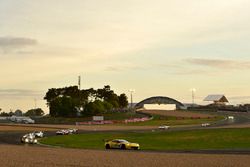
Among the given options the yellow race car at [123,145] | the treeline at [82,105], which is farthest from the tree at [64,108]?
the yellow race car at [123,145]

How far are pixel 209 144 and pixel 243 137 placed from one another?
631 centimetres

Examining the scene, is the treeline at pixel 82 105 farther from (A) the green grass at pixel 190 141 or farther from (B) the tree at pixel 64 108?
(A) the green grass at pixel 190 141

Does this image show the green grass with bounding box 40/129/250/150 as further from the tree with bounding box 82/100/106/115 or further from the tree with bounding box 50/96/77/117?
the tree with bounding box 50/96/77/117

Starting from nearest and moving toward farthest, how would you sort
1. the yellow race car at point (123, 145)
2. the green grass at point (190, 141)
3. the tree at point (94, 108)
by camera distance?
the yellow race car at point (123, 145), the green grass at point (190, 141), the tree at point (94, 108)

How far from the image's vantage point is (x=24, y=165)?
91.3 feet

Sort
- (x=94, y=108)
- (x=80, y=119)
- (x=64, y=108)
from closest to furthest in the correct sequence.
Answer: (x=80, y=119)
(x=94, y=108)
(x=64, y=108)

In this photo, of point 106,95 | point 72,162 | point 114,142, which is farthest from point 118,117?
point 72,162

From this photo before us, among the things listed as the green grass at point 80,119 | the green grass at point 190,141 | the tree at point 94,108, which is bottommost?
the green grass at point 190,141

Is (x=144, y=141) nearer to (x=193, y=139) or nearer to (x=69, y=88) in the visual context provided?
(x=193, y=139)

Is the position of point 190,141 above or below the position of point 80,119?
below

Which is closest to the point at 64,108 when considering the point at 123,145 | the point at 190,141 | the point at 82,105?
the point at 82,105

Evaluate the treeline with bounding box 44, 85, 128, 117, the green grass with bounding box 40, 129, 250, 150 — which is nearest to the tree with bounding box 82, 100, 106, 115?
the treeline with bounding box 44, 85, 128, 117

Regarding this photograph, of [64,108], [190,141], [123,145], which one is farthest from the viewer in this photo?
[64,108]

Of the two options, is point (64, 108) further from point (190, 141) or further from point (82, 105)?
point (190, 141)
